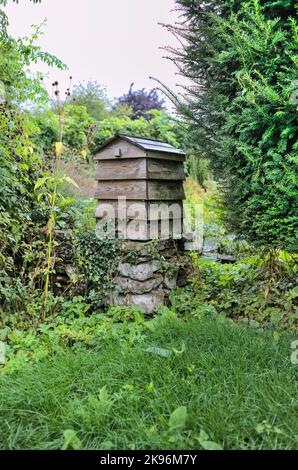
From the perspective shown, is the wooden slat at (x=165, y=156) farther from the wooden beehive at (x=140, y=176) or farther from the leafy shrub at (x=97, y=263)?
the leafy shrub at (x=97, y=263)

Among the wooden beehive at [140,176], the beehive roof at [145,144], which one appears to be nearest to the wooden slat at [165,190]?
the wooden beehive at [140,176]

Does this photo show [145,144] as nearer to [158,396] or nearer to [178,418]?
[158,396]

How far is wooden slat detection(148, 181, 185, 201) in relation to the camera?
10.1 feet

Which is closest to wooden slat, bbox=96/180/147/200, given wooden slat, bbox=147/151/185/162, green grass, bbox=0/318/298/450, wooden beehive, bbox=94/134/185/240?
wooden beehive, bbox=94/134/185/240

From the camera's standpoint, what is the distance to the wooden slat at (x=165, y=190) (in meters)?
3.09

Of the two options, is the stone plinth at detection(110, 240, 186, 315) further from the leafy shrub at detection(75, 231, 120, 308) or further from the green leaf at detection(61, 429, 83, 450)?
the green leaf at detection(61, 429, 83, 450)

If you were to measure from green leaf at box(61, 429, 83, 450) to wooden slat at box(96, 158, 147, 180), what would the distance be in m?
2.08

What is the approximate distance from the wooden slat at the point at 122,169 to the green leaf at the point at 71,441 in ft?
6.81

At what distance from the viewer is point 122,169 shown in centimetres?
318

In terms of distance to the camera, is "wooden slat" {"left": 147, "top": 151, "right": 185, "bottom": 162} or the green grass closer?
the green grass

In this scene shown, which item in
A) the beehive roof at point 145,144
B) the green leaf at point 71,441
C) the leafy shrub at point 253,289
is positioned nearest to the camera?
the green leaf at point 71,441

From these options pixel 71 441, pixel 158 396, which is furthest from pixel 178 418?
pixel 71 441
